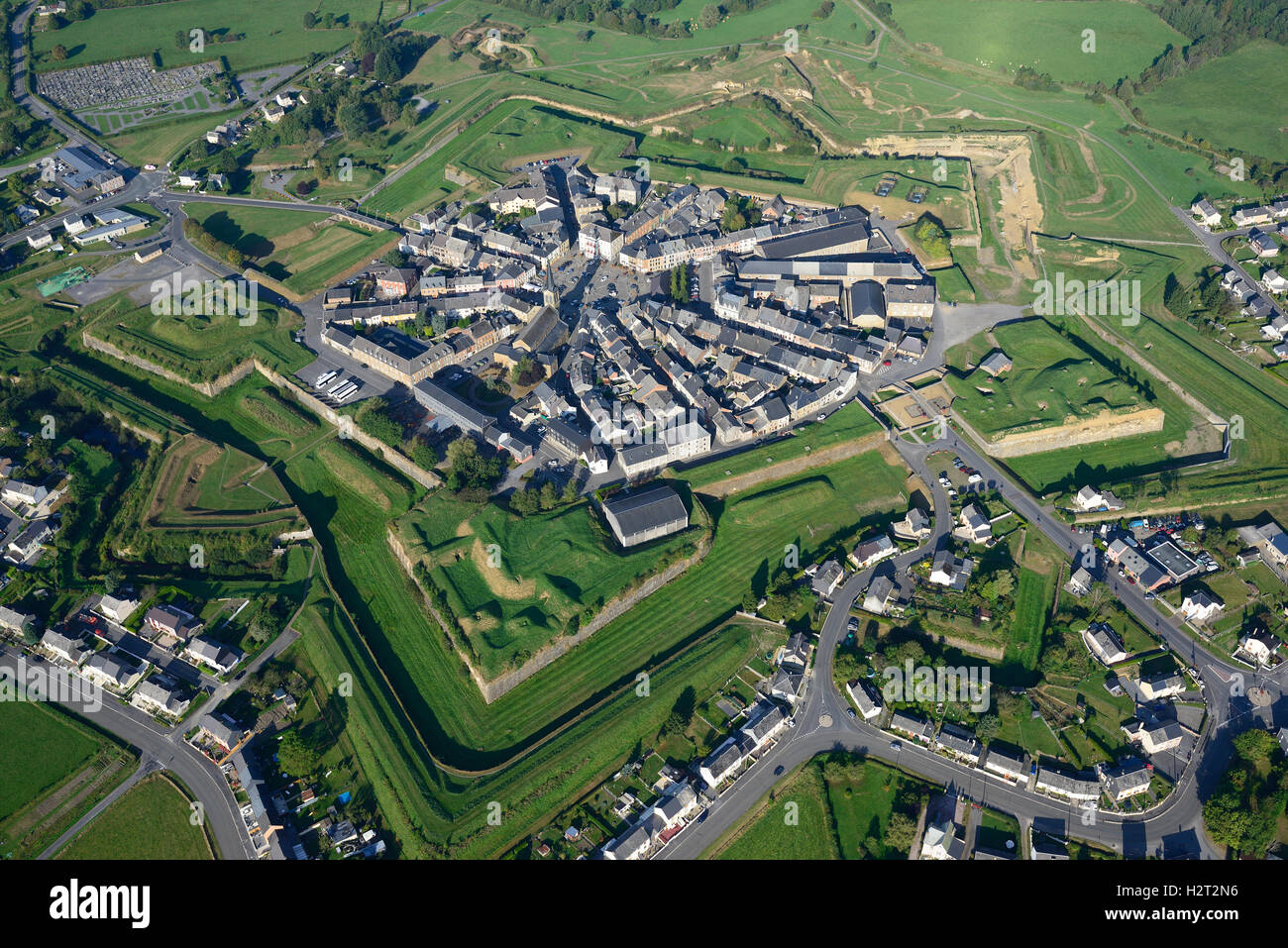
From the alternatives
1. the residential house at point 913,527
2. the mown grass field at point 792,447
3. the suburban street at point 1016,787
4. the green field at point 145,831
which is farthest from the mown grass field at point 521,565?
the green field at point 145,831

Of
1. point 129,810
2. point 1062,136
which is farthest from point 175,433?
point 1062,136

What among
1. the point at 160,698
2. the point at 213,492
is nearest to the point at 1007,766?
the point at 160,698

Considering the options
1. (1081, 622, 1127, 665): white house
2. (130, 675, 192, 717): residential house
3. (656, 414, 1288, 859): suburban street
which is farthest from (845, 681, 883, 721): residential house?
(130, 675, 192, 717): residential house

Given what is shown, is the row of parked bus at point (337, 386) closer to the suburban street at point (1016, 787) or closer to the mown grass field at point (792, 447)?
the mown grass field at point (792, 447)

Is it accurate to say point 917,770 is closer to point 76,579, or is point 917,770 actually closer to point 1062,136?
point 76,579

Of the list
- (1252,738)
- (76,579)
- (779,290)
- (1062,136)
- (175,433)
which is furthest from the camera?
(1062,136)
